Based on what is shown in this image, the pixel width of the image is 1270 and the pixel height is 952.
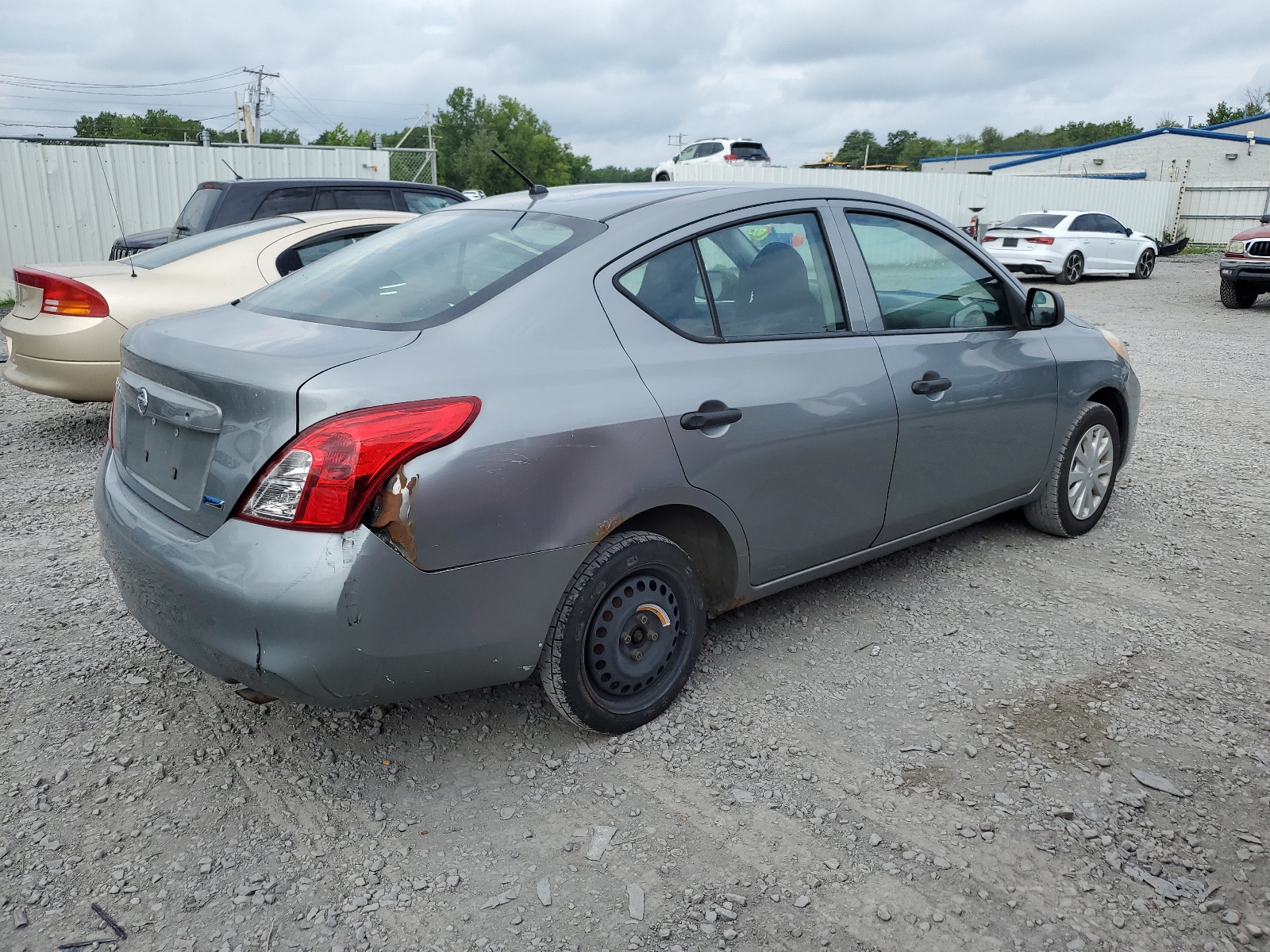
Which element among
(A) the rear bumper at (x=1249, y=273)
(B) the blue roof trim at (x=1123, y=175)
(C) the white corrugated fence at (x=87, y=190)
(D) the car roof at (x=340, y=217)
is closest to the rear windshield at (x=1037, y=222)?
(A) the rear bumper at (x=1249, y=273)

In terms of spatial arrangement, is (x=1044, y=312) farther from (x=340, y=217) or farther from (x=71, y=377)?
(x=71, y=377)

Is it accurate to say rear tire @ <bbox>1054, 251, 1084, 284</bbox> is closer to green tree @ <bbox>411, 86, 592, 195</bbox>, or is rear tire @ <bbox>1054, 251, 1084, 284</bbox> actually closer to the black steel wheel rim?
the black steel wheel rim

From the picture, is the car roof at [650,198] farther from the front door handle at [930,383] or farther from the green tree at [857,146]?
the green tree at [857,146]

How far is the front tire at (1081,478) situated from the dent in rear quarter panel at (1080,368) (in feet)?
0.29

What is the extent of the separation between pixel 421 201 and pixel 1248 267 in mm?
12286

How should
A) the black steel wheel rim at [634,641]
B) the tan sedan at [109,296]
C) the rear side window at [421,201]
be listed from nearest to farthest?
the black steel wheel rim at [634,641]
the tan sedan at [109,296]
the rear side window at [421,201]

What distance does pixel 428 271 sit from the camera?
3.04 m

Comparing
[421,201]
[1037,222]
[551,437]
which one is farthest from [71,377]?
[1037,222]

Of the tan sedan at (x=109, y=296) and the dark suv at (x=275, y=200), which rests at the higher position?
the dark suv at (x=275, y=200)

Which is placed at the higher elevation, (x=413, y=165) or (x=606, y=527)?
(x=413, y=165)

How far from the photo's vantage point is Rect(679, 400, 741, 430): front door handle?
9.48 ft

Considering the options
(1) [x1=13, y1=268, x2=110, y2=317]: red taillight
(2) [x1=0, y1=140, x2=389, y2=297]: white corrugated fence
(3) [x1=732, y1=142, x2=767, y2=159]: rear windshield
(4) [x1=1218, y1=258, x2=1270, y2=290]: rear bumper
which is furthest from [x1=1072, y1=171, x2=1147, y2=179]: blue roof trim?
(1) [x1=13, y1=268, x2=110, y2=317]: red taillight

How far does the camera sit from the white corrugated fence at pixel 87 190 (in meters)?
13.7

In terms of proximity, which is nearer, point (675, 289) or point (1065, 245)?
point (675, 289)
